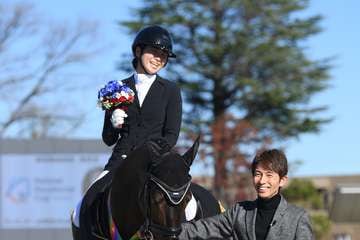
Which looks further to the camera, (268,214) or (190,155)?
(190,155)

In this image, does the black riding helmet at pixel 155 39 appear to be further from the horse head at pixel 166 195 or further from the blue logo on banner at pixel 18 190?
the blue logo on banner at pixel 18 190

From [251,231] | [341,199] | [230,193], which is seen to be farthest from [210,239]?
[230,193]

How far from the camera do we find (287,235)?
576cm

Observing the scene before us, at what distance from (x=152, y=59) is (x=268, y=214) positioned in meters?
1.90

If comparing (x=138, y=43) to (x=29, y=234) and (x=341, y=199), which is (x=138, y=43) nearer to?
(x=341, y=199)

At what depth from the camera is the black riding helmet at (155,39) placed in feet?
23.3

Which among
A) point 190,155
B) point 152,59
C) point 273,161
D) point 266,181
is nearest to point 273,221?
point 266,181

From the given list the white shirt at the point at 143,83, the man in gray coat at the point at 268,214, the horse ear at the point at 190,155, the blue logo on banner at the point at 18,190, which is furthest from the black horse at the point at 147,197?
the blue logo on banner at the point at 18,190

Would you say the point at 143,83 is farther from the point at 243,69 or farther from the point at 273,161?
the point at 243,69

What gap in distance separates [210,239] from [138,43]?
5.96 ft

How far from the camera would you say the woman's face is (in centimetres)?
718

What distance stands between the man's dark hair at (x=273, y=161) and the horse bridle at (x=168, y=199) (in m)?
0.52

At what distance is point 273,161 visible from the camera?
574 centimetres

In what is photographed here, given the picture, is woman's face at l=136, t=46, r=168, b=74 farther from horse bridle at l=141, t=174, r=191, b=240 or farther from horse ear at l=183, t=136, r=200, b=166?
horse bridle at l=141, t=174, r=191, b=240
